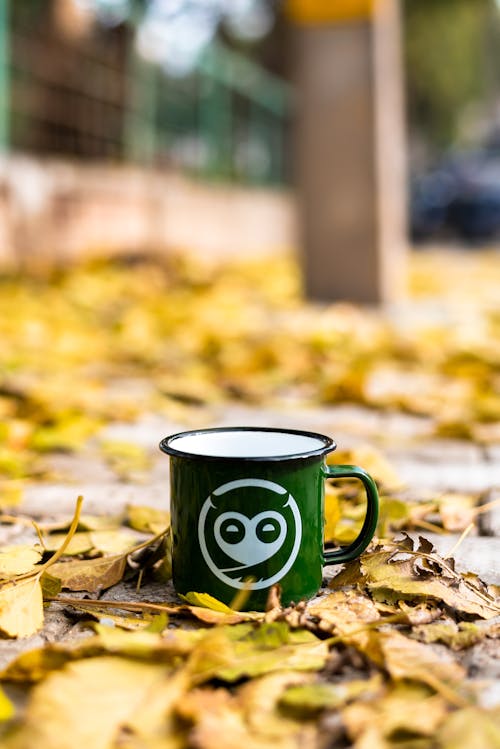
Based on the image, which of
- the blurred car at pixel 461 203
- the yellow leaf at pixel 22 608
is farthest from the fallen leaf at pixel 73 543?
the blurred car at pixel 461 203

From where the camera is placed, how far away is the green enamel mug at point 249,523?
4.28 feet

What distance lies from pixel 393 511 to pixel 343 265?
4.23 metres

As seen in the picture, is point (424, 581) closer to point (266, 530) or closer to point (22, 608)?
point (266, 530)

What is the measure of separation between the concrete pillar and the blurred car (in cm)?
1006

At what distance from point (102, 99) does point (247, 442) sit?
23.8 feet

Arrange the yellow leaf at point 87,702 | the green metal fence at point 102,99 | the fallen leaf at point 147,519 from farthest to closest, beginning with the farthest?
the green metal fence at point 102,99, the fallen leaf at point 147,519, the yellow leaf at point 87,702

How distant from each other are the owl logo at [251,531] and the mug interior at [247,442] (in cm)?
16

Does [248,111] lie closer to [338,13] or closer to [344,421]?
[338,13]

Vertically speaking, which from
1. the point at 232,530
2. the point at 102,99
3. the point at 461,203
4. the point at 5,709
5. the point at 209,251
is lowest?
the point at 5,709

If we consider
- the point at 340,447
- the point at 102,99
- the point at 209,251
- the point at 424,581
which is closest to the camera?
the point at 424,581

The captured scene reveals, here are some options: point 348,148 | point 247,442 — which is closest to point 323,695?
point 247,442

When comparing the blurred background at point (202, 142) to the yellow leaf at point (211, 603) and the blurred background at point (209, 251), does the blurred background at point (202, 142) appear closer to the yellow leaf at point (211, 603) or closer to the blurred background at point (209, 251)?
the blurred background at point (209, 251)

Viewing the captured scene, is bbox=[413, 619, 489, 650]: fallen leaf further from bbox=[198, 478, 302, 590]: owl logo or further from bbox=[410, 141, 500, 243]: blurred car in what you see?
bbox=[410, 141, 500, 243]: blurred car

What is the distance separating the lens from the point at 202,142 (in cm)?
990
